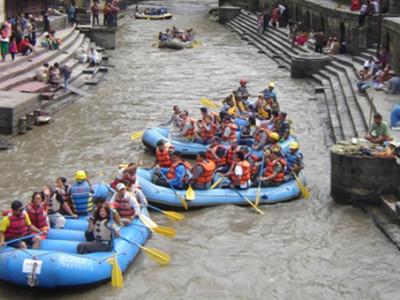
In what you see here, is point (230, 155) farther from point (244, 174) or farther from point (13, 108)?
point (13, 108)

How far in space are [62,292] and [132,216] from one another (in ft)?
6.49

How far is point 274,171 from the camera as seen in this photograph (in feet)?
44.7

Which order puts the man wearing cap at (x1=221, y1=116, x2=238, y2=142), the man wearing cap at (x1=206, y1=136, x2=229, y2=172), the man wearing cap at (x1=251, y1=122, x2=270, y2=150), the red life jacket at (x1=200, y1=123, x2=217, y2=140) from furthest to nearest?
the red life jacket at (x1=200, y1=123, x2=217, y2=140) → the man wearing cap at (x1=221, y1=116, x2=238, y2=142) → the man wearing cap at (x1=251, y1=122, x2=270, y2=150) → the man wearing cap at (x1=206, y1=136, x2=229, y2=172)

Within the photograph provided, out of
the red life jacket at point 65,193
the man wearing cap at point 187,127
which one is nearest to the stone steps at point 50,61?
the man wearing cap at point 187,127

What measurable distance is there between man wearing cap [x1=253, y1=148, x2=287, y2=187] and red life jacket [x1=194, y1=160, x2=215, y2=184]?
41.4 inches

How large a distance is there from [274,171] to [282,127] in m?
3.40

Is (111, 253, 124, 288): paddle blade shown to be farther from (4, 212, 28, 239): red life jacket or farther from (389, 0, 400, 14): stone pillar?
(389, 0, 400, 14): stone pillar

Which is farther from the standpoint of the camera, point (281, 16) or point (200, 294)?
point (281, 16)

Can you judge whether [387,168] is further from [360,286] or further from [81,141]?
[81,141]

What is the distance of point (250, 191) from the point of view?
43.8ft

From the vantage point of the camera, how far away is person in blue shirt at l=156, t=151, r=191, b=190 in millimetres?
13109

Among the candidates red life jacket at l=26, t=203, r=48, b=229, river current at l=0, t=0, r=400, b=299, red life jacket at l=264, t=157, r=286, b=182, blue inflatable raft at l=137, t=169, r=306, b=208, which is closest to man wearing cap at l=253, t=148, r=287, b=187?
red life jacket at l=264, t=157, r=286, b=182

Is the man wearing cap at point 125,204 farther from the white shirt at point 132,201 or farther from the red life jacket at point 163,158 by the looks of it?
the red life jacket at point 163,158

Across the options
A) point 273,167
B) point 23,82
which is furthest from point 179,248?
point 23,82
